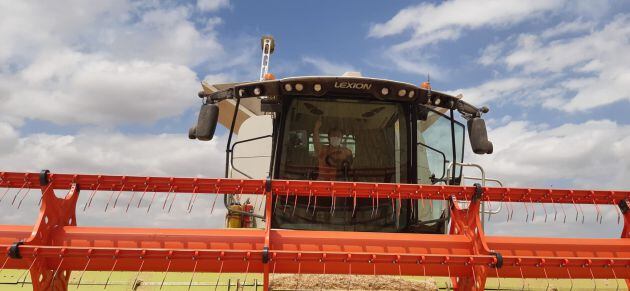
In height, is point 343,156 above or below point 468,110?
below

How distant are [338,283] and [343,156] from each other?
1594mm

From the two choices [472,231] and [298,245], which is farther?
[472,231]

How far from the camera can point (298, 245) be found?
11.8ft

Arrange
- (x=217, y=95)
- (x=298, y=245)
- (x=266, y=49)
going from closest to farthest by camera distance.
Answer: (x=298, y=245)
(x=217, y=95)
(x=266, y=49)

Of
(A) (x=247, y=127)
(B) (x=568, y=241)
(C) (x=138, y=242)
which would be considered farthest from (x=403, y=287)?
(A) (x=247, y=127)

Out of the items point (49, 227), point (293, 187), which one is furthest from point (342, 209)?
point (49, 227)

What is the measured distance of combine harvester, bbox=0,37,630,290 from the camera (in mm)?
3375

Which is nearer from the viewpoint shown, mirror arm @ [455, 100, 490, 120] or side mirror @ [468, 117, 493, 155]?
side mirror @ [468, 117, 493, 155]

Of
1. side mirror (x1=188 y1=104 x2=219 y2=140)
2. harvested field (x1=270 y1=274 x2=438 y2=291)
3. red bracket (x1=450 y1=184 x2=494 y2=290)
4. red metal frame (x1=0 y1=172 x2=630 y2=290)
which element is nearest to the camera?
red metal frame (x1=0 y1=172 x2=630 y2=290)

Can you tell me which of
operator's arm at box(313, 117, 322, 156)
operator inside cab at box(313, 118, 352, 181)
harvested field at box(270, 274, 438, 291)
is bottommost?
harvested field at box(270, 274, 438, 291)

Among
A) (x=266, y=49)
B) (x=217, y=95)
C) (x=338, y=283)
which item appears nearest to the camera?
(x=338, y=283)

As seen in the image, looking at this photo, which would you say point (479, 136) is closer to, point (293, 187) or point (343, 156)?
point (343, 156)

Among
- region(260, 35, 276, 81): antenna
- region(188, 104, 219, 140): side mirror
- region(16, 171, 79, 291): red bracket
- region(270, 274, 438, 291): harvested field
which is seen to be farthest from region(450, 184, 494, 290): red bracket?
region(260, 35, 276, 81): antenna

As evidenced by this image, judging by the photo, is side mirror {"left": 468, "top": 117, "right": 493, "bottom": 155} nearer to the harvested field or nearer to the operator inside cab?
the operator inside cab
